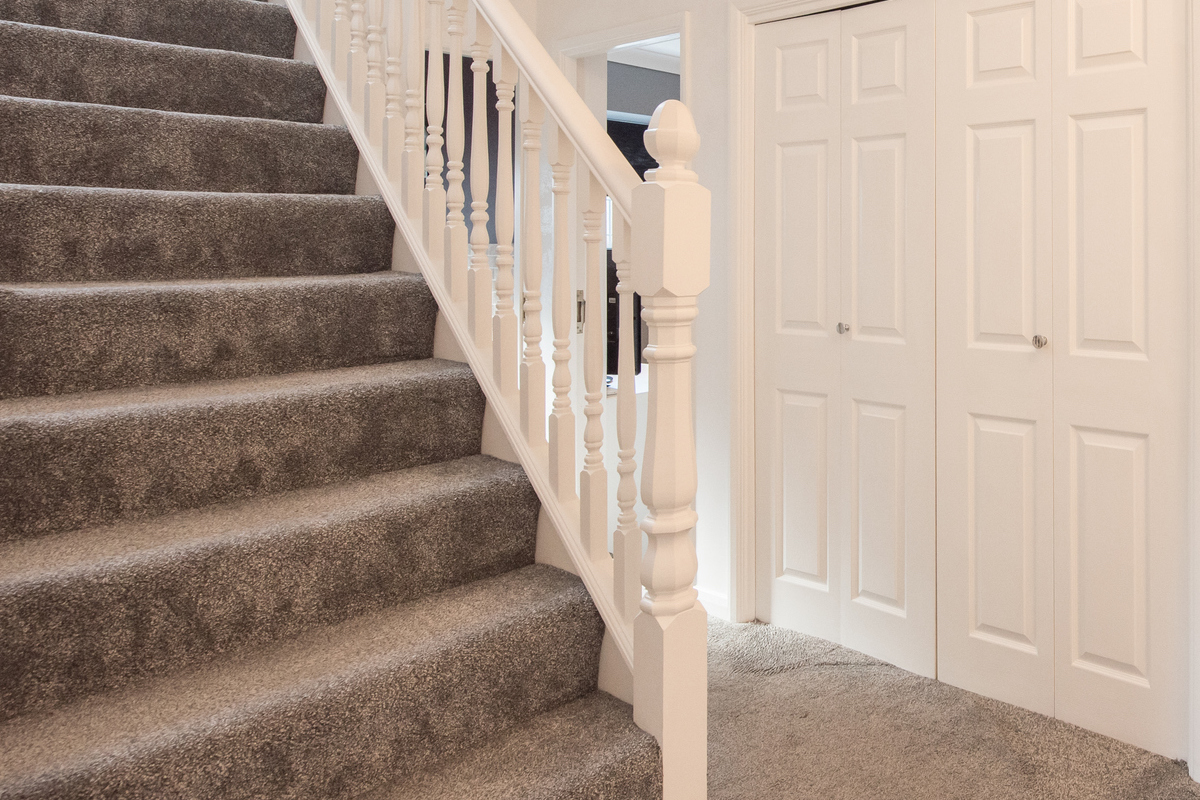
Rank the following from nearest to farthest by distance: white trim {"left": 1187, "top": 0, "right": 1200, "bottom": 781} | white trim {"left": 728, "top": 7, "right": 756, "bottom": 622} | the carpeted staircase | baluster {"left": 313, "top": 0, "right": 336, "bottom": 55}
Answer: the carpeted staircase
white trim {"left": 1187, "top": 0, "right": 1200, "bottom": 781}
baluster {"left": 313, "top": 0, "right": 336, "bottom": 55}
white trim {"left": 728, "top": 7, "right": 756, "bottom": 622}

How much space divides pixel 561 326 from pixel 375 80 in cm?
100

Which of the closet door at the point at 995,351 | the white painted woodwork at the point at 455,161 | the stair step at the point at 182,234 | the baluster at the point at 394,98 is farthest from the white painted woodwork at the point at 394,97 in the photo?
the closet door at the point at 995,351

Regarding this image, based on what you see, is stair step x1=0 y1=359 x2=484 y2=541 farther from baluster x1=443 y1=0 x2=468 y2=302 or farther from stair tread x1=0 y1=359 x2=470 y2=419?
baluster x1=443 y1=0 x2=468 y2=302

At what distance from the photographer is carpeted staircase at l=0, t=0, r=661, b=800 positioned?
1.25 metres

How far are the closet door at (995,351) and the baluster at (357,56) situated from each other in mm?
1527

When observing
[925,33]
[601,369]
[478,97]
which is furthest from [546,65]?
[925,33]

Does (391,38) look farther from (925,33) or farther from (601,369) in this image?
(925,33)

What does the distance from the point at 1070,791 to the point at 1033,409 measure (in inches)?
35.8

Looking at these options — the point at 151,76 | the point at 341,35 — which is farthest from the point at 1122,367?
the point at 151,76

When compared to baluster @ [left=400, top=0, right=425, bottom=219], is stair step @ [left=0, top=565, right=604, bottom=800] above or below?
below

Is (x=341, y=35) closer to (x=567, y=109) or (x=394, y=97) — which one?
(x=394, y=97)

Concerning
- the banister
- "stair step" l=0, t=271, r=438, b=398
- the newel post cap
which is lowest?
"stair step" l=0, t=271, r=438, b=398

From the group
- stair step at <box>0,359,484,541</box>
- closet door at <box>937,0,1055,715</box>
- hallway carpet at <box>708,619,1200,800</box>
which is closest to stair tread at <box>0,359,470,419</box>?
stair step at <box>0,359,484,541</box>

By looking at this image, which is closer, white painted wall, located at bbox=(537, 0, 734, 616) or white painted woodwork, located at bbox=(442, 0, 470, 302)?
white painted woodwork, located at bbox=(442, 0, 470, 302)
